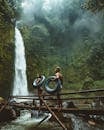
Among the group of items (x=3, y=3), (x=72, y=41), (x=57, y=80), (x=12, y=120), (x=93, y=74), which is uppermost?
(x=3, y=3)

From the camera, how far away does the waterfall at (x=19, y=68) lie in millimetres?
29797

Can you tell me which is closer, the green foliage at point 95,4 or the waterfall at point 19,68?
the green foliage at point 95,4

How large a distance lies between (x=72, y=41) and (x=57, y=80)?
25.1 metres

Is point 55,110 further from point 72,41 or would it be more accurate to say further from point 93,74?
point 72,41

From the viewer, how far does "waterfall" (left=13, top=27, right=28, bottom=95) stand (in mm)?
29797

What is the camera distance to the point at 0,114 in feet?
53.6

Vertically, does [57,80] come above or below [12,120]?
above

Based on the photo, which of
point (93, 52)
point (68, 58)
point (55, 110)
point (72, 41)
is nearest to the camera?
point (55, 110)

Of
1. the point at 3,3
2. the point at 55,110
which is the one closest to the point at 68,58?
the point at 3,3

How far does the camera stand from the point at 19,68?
31.3 metres

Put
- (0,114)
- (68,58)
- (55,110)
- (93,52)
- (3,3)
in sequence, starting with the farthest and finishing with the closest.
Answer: (68,58)
(93,52)
(3,3)
(0,114)
(55,110)

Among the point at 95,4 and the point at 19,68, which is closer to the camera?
the point at 95,4

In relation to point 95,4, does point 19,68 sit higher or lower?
lower

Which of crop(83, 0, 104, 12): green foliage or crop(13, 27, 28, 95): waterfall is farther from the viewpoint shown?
crop(13, 27, 28, 95): waterfall
